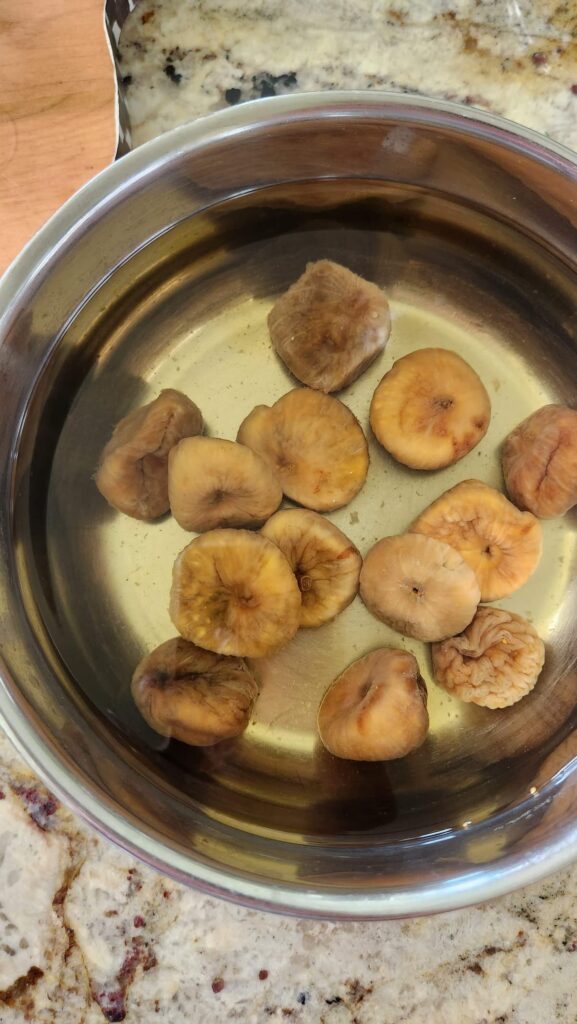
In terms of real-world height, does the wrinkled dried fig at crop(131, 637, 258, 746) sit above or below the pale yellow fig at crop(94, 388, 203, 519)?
below

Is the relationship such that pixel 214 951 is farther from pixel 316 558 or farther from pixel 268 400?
pixel 268 400

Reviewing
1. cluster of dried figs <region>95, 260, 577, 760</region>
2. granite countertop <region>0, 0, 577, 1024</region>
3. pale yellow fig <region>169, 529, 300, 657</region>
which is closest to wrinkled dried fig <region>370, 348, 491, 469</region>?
cluster of dried figs <region>95, 260, 577, 760</region>

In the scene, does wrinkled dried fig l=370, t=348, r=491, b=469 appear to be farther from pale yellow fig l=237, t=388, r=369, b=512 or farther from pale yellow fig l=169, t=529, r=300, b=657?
pale yellow fig l=169, t=529, r=300, b=657

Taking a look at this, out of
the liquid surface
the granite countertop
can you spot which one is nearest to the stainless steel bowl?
the liquid surface

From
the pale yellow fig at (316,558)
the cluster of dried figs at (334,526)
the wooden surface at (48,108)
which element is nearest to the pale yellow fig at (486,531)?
the cluster of dried figs at (334,526)

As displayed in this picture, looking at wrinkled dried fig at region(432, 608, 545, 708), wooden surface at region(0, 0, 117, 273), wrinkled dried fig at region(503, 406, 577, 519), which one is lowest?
wrinkled dried fig at region(432, 608, 545, 708)
